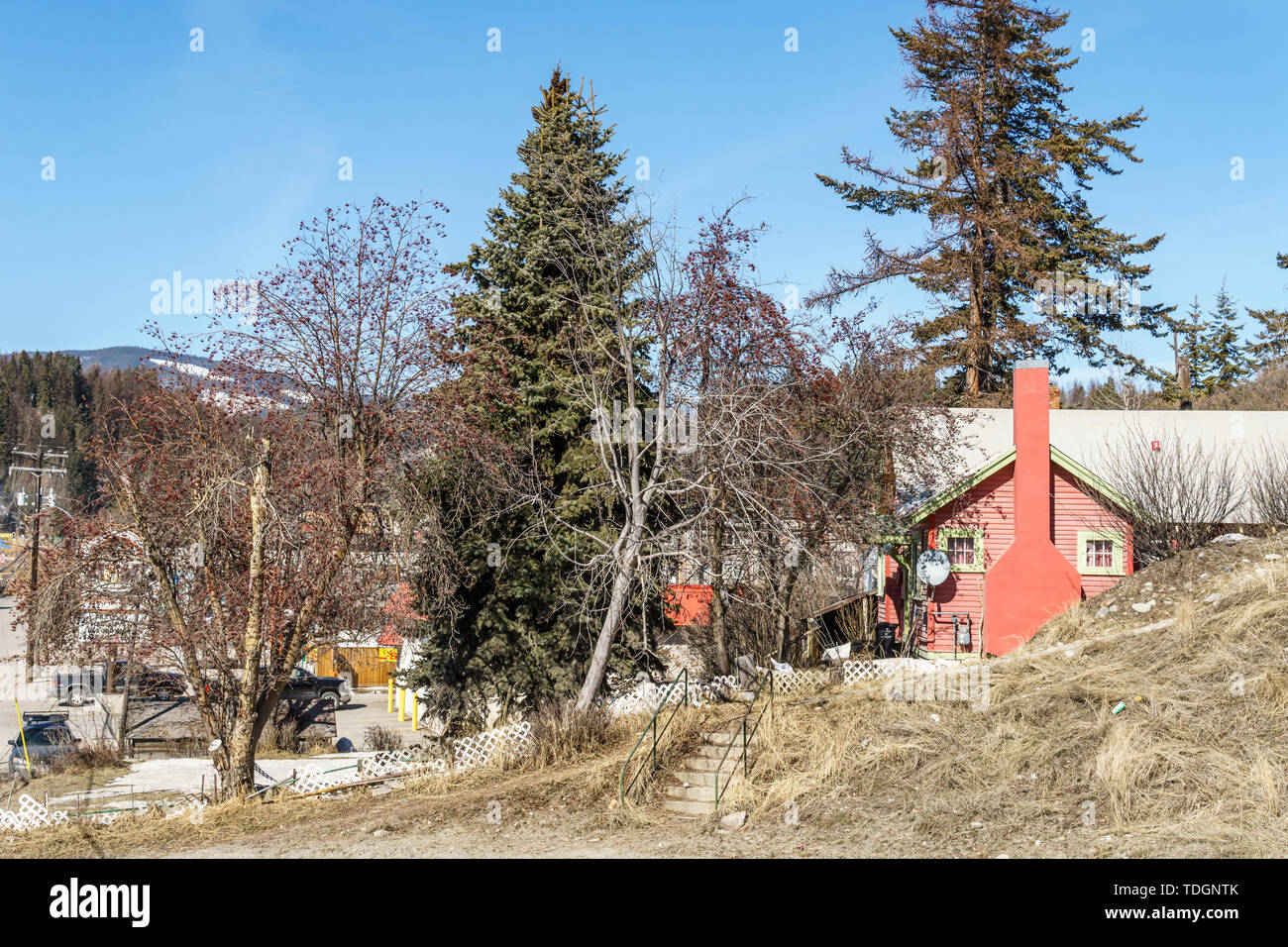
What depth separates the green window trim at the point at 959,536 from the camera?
2258cm

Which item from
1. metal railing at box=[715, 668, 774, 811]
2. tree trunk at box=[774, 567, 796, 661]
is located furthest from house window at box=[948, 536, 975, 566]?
metal railing at box=[715, 668, 774, 811]

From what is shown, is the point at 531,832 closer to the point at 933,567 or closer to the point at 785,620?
the point at 785,620

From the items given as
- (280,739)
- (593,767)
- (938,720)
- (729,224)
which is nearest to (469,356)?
(729,224)

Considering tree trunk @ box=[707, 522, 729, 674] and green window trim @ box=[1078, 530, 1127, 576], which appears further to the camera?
green window trim @ box=[1078, 530, 1127, 576]

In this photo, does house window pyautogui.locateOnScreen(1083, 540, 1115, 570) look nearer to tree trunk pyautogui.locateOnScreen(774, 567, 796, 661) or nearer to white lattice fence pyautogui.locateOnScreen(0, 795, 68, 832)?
tree trunk pyautogui.locateOnScreen(774, 567, 796, 661)

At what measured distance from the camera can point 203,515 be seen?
1472cm

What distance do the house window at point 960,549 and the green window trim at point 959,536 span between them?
9 centimetres

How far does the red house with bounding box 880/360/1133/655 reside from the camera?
21.0 m

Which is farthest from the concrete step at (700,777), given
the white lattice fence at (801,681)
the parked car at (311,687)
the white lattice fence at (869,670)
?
the parked car at (311,687)

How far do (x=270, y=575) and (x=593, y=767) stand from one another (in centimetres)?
568

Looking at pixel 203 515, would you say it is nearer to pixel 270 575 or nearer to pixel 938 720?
pixel 270 575

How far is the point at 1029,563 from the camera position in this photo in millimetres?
21016

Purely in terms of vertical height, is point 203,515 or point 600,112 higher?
point 600,112

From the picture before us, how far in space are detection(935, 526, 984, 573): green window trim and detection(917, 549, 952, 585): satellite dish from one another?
36 cm
